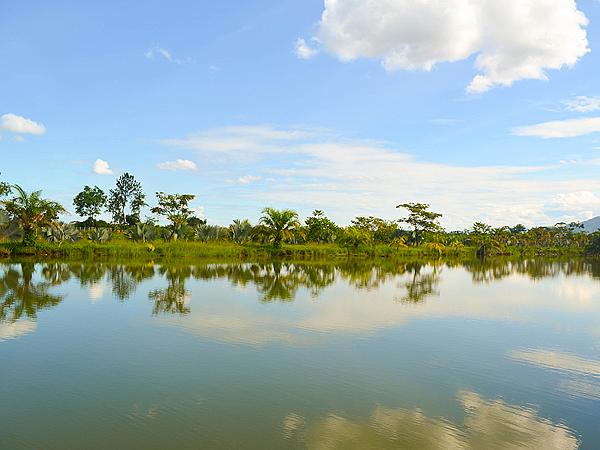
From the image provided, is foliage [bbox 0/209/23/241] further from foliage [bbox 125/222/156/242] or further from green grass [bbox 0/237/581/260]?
foliage [bbox 125/222/156/242]

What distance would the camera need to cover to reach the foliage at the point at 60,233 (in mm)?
29734

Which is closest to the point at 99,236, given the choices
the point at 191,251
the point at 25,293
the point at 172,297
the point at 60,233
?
the point at 60,233

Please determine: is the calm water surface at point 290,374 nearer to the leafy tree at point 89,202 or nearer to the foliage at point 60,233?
the foliage at point 60,233

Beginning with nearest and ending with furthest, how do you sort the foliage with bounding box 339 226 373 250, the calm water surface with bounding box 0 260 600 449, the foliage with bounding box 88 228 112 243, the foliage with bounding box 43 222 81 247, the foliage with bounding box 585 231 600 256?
the calm water surface with bounding box 0 260 600 449 < the foliage with bounding box 43 222 81 247 < the foliage with bounding box 88 228 112 243 < the foliage with bounding box 339 226 373 250 < the foliage with bounding box 585 231 600 256

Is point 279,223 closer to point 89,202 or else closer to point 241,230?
→ point 241,230

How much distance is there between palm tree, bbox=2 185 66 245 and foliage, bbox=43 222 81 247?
78 centimetres

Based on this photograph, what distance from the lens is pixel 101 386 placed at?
6.13 meters

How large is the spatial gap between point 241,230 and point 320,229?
9.20 meters

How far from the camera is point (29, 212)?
2828cm

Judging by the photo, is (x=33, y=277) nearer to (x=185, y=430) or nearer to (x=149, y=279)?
(x=149, y=279)

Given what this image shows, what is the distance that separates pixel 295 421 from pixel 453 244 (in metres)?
57.2

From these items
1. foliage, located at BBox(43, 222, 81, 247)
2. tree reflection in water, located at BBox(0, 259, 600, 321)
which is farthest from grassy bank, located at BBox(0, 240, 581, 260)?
tree reflection in water, located at BBox(0, 259, 600, 321)

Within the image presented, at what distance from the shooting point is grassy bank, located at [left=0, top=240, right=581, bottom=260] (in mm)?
29141

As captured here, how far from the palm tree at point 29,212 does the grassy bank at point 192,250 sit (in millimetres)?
1020
